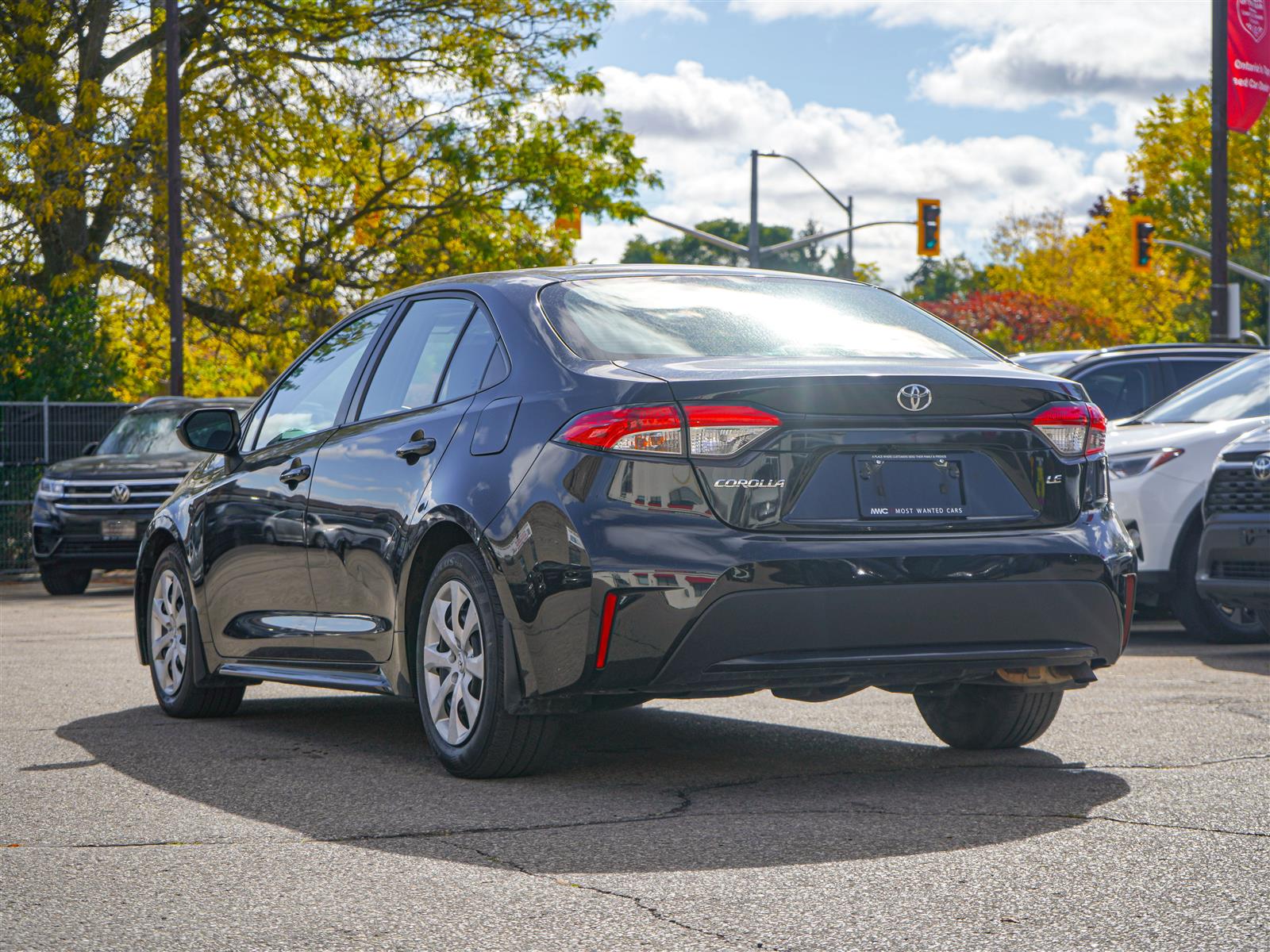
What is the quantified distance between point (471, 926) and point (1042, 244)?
70024 mm

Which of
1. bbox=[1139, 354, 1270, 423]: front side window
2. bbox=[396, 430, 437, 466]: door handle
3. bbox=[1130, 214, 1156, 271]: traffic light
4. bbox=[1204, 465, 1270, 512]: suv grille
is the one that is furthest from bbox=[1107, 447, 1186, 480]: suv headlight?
bbox=[1130, 214, 1156, 271]: traffic light

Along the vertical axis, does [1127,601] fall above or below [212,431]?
below

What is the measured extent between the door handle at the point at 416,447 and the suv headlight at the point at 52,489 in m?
12.1

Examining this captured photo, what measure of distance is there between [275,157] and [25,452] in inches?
266

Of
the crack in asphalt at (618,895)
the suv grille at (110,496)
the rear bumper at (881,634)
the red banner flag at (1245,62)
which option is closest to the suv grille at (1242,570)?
the rear bumper at (881,634)

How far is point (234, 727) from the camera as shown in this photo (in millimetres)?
7449

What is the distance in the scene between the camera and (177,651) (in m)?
7.78

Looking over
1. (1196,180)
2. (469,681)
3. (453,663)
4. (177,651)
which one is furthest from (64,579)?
(1196,180)

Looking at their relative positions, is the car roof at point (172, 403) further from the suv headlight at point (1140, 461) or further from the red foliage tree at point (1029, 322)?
the red foliage tree at point (1029, 322)

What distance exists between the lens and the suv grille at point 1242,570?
Result: 917 cm

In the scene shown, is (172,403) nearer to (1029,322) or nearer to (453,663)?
(453,663)

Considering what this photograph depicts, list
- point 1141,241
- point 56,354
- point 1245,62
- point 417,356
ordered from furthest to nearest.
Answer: point 1141,241
point 1245,62
point 56,354
point 417,356

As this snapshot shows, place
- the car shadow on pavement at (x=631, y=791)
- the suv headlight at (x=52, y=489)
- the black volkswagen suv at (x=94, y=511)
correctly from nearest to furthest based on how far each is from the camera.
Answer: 1. the car shadow on pavement at (x=631, y=791)
2. the black volkswagen suv at (x=94, y=511)
3. the suv headlight at (x=52, y=489)

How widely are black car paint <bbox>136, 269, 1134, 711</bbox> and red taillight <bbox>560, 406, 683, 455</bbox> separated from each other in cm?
3
